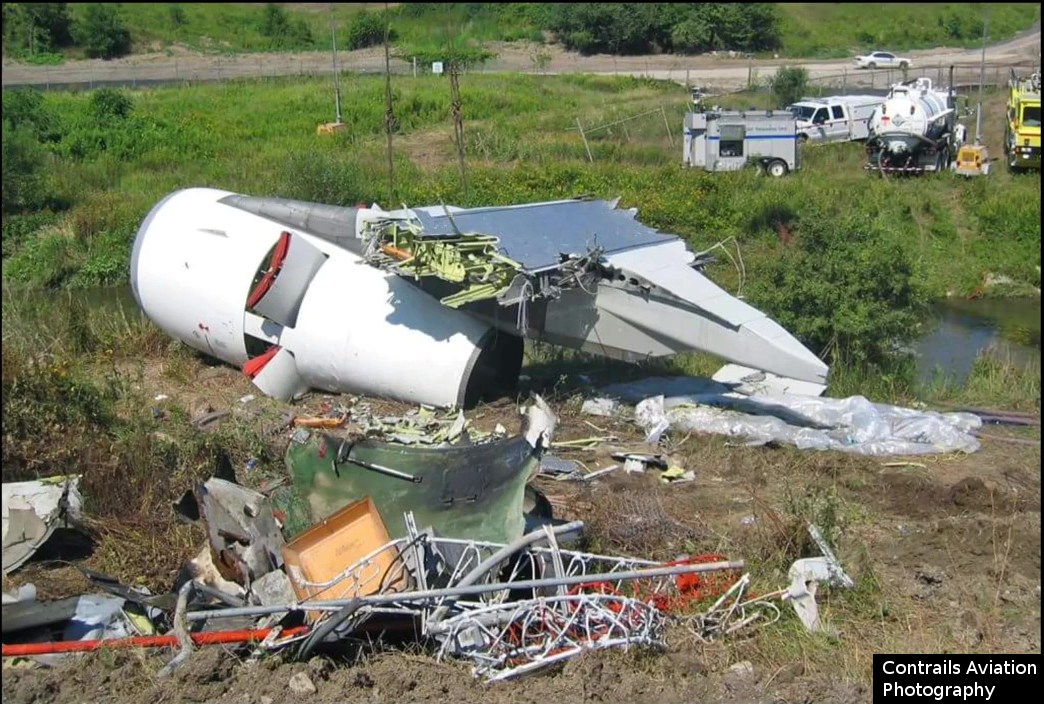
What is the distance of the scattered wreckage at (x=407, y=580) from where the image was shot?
6.72 meters

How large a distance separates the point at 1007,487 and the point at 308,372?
22.4ft

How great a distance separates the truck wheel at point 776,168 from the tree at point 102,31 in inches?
943

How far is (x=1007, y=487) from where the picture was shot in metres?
9.98

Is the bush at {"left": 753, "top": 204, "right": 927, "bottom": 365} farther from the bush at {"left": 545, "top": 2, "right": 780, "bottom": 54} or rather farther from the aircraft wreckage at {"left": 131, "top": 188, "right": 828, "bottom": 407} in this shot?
the bush at {"left": 545, "top": 2, "right": 780, "bottom": 54}

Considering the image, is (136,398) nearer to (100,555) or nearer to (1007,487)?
(100,555)

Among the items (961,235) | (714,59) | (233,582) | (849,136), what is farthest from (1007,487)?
(714,59)

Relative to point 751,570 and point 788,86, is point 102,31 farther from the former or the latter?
point 751,570

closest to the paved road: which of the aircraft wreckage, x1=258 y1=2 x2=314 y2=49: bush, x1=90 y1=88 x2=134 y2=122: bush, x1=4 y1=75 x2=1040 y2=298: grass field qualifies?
x1=258 y1=2 x2=314 y2=49: bush

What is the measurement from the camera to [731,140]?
1106 inches

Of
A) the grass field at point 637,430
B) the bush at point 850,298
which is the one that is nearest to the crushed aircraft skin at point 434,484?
the grass field at point 637,430

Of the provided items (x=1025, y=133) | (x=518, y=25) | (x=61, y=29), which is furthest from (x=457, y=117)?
(x=61, y=29)

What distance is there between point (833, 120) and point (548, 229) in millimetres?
22534

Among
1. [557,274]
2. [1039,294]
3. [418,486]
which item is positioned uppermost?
[557,274]

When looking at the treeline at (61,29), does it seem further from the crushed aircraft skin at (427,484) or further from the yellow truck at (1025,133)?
the crushed aircraft skin at (427,484)
